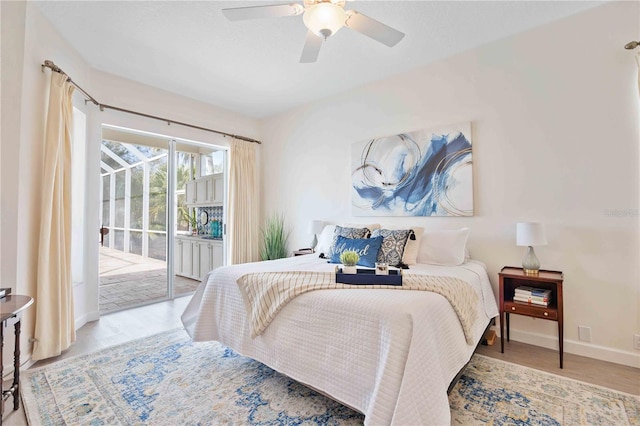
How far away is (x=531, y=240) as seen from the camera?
2.41 m

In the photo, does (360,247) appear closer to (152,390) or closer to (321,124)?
(152,390)

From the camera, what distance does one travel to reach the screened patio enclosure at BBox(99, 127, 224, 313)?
3721mm

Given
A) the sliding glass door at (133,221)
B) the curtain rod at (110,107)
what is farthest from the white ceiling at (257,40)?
the sliding glass door at (133,221)

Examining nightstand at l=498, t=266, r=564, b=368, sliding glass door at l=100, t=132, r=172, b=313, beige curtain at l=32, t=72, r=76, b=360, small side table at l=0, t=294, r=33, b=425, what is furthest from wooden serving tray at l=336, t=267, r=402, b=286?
sliding glass door at l=100, t=132, r=172, b=313

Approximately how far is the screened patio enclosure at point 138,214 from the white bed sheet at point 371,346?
2415 mm

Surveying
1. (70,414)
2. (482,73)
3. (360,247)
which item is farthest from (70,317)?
(482,73)

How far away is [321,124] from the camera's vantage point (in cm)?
427

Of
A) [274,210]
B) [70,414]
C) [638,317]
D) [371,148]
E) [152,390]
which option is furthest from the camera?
[274,210]

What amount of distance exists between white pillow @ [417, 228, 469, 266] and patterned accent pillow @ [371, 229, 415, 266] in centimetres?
20

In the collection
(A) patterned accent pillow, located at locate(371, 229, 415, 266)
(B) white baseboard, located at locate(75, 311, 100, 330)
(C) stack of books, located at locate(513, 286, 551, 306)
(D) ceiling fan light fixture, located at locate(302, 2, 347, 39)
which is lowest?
(B) white baseboard, located at locate(75, 311, 100, 330)

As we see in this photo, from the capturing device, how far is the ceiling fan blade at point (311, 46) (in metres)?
2.12

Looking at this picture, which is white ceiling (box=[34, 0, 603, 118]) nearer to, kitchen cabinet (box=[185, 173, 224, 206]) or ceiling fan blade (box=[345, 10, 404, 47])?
ceiling fan blade (box=[345, 10, 404, 47])

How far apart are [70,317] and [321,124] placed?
3511mm

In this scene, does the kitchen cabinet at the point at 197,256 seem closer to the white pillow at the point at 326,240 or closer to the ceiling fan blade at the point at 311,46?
the white pillow at the point at 326,240
